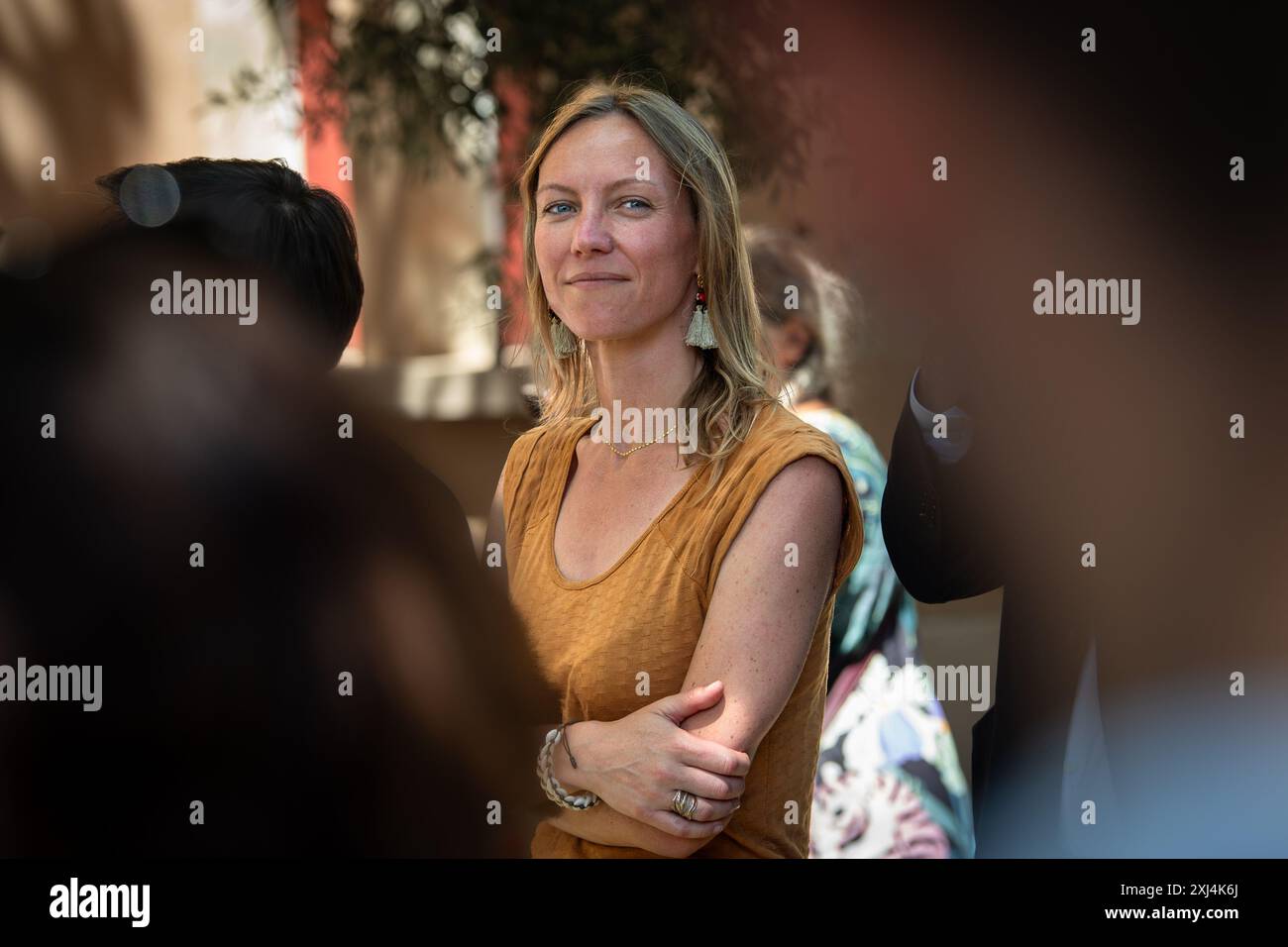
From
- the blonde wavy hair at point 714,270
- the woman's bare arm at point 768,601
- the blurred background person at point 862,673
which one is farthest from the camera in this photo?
the blurred background person at point 862,673

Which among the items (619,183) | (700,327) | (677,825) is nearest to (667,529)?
(700,327)

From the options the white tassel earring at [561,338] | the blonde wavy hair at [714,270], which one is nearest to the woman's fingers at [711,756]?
the blonde wavy hair at [714,270]

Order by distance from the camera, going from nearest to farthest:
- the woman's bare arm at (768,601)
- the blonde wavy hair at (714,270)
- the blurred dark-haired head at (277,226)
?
the woman's bare arm at (768,601), the blonde wavy hair at (714,270), the blurred dark-haired head at (277,226)

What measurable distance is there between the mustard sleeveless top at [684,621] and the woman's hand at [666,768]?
0.03 meters

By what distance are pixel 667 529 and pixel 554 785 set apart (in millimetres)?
453

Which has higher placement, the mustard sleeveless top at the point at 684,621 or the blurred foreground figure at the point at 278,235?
the blurred foreground figure at the point at 278,235

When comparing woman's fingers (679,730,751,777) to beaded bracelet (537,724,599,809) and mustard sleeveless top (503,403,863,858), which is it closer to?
mustard sleeveless top (503,403,863,858)

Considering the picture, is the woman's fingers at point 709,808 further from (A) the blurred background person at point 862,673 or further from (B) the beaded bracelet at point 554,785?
(A) the blurred background person at point 862,673

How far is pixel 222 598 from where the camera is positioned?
2443 mm

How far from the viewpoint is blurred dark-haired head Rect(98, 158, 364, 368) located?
235cm

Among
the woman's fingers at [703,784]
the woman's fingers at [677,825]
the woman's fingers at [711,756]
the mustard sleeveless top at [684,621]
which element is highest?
the mustard sleeveless top at [684,621]

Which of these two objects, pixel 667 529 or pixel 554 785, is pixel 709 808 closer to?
pixel 554 785

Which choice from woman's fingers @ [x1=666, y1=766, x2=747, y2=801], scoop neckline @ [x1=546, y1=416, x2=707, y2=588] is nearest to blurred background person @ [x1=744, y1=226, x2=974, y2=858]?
scoop neckline @ [x1=546, y1=416, x2=707, y2=588]

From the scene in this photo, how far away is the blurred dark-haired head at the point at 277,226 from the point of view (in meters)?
2.35
